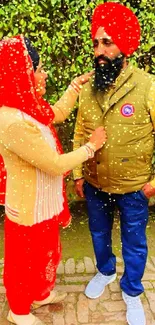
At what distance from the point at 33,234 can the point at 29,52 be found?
1.27m

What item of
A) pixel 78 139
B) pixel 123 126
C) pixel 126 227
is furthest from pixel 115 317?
pixel 123 126

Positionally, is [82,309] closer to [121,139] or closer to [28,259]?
[28,259]

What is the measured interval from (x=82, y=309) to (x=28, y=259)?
76 cm

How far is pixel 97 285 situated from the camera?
4098 mm

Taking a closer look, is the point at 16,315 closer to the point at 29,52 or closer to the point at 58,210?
the point at 58,210

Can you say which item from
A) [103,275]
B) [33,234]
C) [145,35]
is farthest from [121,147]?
[145,35]

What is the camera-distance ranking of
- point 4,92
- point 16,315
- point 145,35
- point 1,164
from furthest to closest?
point 145,35 → point 16,315 → point 1,164 → point 4,92

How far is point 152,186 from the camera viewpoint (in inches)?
134

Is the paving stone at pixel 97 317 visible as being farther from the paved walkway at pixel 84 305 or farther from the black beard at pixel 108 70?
the black beard at pixel 108 70

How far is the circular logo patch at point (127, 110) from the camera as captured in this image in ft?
10.5

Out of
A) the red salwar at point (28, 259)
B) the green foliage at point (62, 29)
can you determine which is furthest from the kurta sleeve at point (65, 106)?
the green foliage at point (62, 29)

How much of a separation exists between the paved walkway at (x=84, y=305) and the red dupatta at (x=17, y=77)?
5.75 ft

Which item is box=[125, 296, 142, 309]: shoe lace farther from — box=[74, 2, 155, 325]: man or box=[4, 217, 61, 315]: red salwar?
box=[4, 217, 61, 315]: red salwar

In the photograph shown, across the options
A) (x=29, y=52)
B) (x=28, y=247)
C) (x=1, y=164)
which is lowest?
(x=28, y=247)
